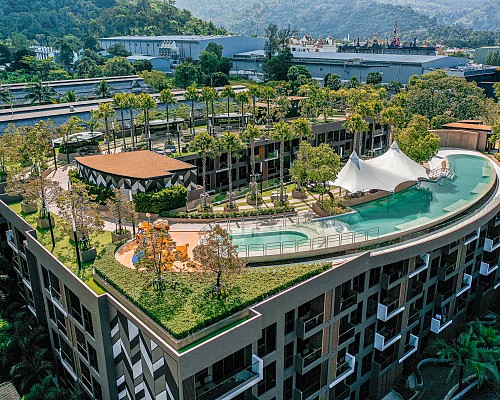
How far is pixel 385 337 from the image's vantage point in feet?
121

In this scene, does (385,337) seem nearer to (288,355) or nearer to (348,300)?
(348,300)

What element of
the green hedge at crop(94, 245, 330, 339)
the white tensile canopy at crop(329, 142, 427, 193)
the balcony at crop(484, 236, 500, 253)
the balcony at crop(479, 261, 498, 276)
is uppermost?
the white tensile canopy at crop(329, 142, 427, 193)

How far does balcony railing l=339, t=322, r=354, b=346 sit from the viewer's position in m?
33.5

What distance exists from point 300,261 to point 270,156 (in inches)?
1797

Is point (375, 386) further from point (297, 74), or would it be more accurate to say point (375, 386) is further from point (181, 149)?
point (297, 74)

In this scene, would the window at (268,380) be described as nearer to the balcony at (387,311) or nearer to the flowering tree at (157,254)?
the flowering tree at (157,254)

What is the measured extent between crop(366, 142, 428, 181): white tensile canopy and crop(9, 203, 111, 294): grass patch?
93.5 feet

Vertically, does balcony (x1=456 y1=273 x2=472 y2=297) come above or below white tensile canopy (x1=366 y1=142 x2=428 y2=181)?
below

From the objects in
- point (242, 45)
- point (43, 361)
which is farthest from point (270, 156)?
point (242, 45)

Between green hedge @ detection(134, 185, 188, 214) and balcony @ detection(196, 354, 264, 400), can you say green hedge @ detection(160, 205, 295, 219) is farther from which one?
balcony @ detection(196, 354, 264, 400)

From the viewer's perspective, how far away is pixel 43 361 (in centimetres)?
3609

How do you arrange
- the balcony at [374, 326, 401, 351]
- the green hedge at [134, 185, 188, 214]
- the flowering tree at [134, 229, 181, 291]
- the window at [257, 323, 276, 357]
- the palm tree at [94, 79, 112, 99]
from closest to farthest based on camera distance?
1. the flowering tree at [134, 229, 181, 291]
2. the window at [257, 323, 276, 357]
3. the balcony at [374, 326, 401, 351]
4. the green hedge at [134, 185, 188, 214]
5. the palm tree at [94, 79, 112, 99]

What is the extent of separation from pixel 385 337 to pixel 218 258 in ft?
57.2

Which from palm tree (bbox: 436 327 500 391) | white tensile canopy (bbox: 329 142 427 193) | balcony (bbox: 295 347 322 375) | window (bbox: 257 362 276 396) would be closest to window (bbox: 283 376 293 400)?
balcony (bbox: 295 347 322 375)
